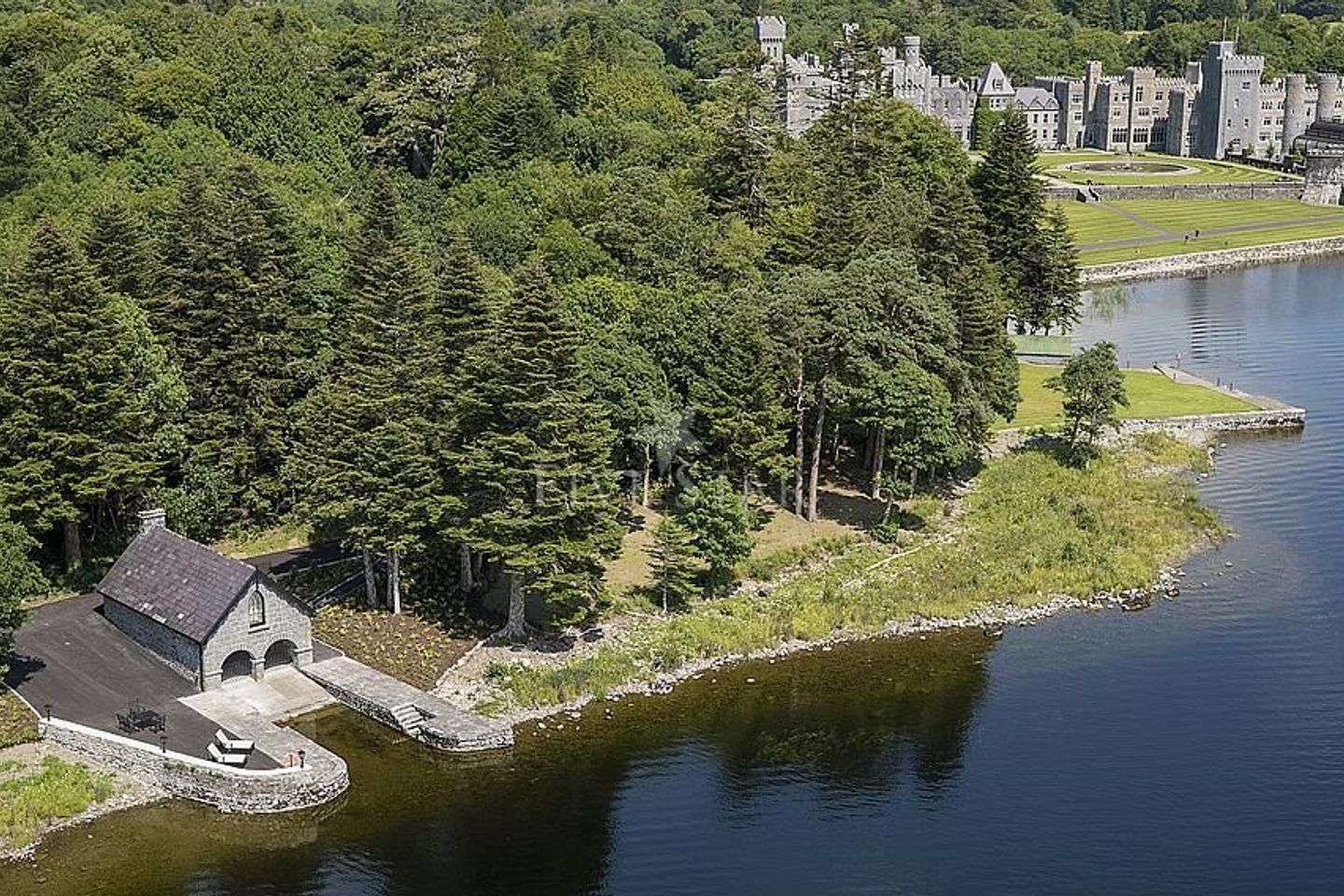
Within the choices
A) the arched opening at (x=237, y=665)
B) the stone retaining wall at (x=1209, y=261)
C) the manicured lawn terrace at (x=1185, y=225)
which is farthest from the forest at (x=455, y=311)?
the manicured lawn terrace at (x=1185, y=225)

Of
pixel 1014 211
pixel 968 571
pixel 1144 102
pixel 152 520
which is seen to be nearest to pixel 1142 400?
pixel 1014 211

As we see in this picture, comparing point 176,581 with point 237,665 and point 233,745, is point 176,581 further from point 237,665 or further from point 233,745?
point 233,745

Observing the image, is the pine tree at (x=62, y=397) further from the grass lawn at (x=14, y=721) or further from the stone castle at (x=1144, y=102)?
the stone castle at (x=1144, y=102)

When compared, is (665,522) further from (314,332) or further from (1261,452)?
(1261,452)

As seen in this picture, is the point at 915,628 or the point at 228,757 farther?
the point at 915,628

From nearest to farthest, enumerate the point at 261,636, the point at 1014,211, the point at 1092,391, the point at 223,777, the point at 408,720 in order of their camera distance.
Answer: the point at 223,777 < the point at 408,720 < the point at 261,636 < the point at 1092,391 < the point at 1014,211
